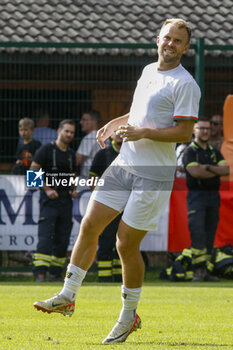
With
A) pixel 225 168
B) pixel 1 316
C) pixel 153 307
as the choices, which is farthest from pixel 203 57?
pixel 1 316

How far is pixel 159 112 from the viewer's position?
20.0ft

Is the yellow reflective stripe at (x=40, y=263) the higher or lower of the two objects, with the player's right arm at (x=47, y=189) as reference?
lower

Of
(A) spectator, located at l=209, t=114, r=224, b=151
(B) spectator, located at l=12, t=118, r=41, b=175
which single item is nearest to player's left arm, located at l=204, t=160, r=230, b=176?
(A) spectator, located at l=209, t=114, r=224, b=151

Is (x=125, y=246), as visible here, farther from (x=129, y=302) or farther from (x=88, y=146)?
(x=88, y=146)

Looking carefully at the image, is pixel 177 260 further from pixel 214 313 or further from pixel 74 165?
pixel 214 313

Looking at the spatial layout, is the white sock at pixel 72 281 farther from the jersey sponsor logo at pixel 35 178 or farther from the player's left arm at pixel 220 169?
the player's left arm at pixel 220 169

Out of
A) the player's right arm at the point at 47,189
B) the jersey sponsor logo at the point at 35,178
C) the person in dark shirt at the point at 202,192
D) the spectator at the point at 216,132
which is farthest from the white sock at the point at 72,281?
the spectator at the point at 216,132

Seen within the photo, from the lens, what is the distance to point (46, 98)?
1217 centimetres

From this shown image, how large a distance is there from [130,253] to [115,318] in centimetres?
177

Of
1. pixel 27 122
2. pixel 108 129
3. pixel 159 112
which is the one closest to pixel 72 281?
pixel 108 129

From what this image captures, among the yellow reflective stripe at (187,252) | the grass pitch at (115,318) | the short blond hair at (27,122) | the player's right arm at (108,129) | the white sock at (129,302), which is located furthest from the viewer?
the short blond hair at (27,122)

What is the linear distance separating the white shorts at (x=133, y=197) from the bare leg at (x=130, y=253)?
0.06m

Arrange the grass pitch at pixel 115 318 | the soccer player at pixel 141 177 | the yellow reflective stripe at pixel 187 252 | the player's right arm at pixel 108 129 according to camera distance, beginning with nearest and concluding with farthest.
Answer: the soccer player at pixel 141 177
the grass pitch at pixel 115 318
the player's right arm at pixel 108 129
the yellow reflective stripe at pixel 187 252

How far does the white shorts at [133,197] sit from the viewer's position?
6145mm
